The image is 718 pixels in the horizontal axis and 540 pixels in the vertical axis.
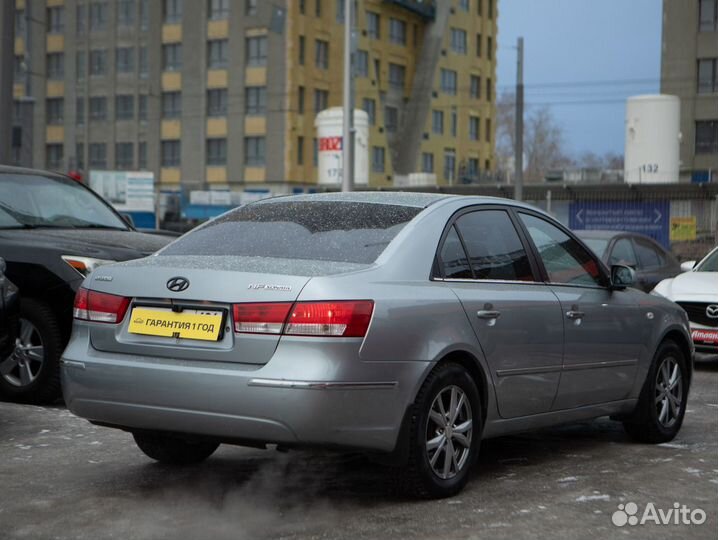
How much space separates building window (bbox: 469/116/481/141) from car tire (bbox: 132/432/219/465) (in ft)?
261

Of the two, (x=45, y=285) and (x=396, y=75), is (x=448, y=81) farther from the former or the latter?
(x=45, y=285)

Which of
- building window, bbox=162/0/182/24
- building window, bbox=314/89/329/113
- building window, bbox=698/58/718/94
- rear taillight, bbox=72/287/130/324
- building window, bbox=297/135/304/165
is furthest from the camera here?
building window, bbox=162/0/182/24

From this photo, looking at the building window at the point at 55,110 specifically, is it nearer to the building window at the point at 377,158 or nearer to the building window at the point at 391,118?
the building window at the point at 377,158

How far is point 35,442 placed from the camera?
7090 mm

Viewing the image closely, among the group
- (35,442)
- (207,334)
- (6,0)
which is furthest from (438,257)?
(6,0)

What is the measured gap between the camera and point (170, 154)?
7250cm

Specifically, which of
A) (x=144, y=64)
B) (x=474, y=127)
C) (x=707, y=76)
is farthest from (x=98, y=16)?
(x=707, y=76)

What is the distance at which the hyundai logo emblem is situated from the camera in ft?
17.3

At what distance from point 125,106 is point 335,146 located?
18270 mm

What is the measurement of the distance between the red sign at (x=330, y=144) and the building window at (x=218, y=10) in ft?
39.7

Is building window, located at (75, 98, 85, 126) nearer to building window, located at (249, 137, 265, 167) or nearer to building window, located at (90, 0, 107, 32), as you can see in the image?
building window, located at (90, 0, 107, 32)

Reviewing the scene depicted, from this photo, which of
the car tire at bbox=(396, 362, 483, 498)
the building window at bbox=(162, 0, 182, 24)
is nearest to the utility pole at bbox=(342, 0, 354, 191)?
the car tire at bbox=(396, 362, 483, 498)

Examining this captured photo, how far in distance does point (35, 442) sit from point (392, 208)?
8.92 ft

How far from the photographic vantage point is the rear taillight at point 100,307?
5.46 metres
